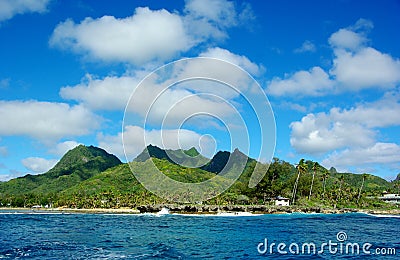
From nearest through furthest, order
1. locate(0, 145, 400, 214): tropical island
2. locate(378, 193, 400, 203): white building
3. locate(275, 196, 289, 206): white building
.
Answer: locate(0, 145, 400, 214): tropical island → locate(275, 196, 289, 206): white building → locate(378, 193, 400, 203): white building

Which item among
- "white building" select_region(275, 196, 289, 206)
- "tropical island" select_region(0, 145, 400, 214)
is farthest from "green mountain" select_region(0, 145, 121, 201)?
"white building" select_region(275, 196, 289, 206)

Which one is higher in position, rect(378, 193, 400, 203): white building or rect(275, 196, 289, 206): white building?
rect(378, 193, 400, 203): white building

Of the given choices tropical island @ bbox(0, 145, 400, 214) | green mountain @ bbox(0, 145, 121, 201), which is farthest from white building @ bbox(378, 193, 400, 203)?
green mountain @ bbox(0, 145, 121, 201)

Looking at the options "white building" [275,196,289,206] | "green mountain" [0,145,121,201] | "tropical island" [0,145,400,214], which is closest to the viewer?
"tropical island" [0,145,400,214]

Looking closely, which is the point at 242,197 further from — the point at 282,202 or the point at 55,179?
the point at 55,179

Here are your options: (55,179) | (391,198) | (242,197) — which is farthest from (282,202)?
(55,179)

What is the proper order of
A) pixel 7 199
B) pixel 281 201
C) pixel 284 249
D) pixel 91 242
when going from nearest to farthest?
pixel 284 249 < pixel 91 242 < pixel 281 201 < pixel 7 199

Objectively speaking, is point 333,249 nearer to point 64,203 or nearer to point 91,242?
point 91,242

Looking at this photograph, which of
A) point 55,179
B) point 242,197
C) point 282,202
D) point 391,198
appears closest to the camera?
point 282,202

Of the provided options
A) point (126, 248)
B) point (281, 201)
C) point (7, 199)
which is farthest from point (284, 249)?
point (7, 199)

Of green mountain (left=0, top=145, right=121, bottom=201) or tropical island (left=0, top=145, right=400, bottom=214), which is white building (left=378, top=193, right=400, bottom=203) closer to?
tropical island (left=0, top=145, right=400, bottom=214)

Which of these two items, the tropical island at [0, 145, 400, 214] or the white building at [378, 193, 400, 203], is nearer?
the tropical island at [0, 145, 400, 214]

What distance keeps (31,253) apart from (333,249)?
15.6m

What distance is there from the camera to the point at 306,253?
19.2 m
